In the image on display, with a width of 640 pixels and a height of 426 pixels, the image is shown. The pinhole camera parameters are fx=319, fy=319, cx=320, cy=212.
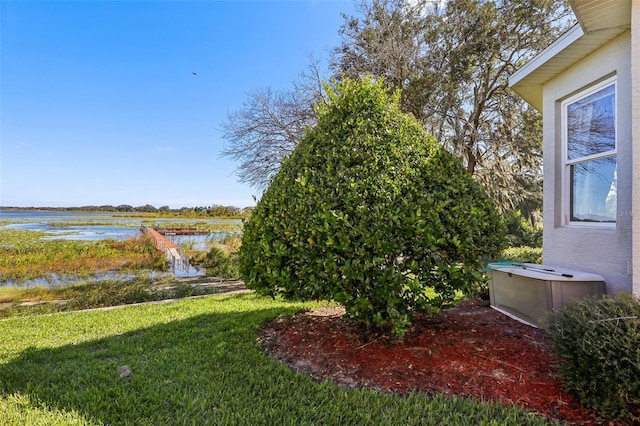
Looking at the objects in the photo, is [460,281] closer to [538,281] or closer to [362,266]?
[362,266]

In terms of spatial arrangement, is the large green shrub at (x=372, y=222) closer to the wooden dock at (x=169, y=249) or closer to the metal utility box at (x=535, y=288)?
the metal utility box at (x=535, y=288)

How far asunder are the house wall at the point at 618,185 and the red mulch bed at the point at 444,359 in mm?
1061

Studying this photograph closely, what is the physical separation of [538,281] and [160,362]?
3.87 metres

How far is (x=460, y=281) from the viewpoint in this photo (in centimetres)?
274

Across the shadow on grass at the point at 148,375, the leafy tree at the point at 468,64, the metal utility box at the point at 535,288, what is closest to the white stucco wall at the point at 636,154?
the metal utility box at the point at 535,288

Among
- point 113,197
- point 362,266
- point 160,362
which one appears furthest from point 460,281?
point 113,197

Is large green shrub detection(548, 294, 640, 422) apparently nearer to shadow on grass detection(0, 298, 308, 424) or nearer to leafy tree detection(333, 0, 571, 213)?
shadow on grass detection(0, 298, 308, 424)

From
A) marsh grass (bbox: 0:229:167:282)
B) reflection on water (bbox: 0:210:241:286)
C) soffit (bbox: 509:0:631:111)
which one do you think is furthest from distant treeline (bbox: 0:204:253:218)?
soffit (bbox: 509:0:631:111)

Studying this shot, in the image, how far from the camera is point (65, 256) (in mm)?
8148

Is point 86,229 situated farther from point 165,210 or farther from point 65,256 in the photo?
point 165,210

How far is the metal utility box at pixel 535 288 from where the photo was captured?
3254 millimetres

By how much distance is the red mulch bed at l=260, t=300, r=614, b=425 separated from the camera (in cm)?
224

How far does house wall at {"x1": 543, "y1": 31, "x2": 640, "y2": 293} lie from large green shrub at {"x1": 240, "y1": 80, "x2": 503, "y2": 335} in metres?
1.47

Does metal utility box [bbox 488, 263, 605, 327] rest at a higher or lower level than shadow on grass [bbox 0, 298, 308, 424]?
higher
